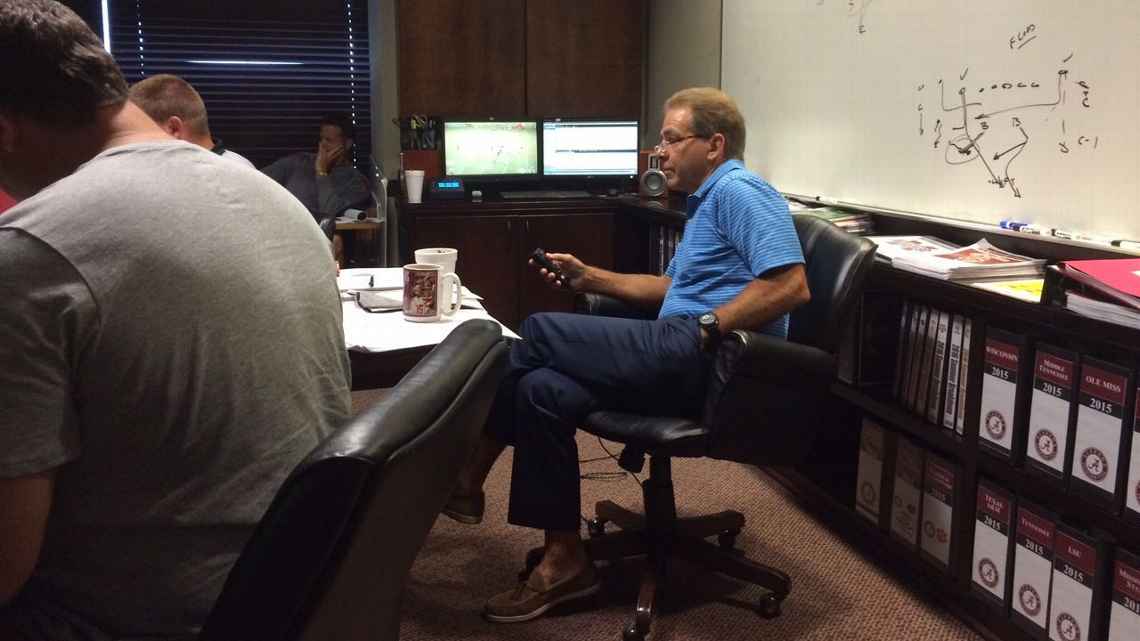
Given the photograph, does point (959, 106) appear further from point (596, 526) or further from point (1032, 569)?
point (596, 526)

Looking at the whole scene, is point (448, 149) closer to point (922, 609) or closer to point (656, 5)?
point (656, 5)

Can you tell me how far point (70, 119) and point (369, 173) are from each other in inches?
178

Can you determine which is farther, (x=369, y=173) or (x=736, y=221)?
(x=369, y=173)

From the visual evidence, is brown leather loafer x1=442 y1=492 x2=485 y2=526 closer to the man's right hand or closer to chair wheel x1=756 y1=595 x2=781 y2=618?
the man's right hand

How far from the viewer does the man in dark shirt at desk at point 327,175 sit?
4832mm

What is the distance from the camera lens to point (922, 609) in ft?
7.54

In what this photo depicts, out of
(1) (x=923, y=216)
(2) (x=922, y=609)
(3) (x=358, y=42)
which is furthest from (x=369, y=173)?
(2) (x=922, y=609)

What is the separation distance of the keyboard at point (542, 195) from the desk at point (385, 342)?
107 inches

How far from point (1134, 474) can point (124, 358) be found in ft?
5.34

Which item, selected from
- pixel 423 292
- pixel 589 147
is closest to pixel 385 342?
pixel 423 292

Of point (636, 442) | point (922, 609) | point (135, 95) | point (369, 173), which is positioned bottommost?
point (922, 609)

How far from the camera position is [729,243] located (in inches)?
92.0

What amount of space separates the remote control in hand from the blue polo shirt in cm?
27

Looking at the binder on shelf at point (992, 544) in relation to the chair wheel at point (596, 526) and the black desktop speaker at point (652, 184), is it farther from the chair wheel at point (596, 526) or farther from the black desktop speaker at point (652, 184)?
the black desktop speaker at point (652, 184)
